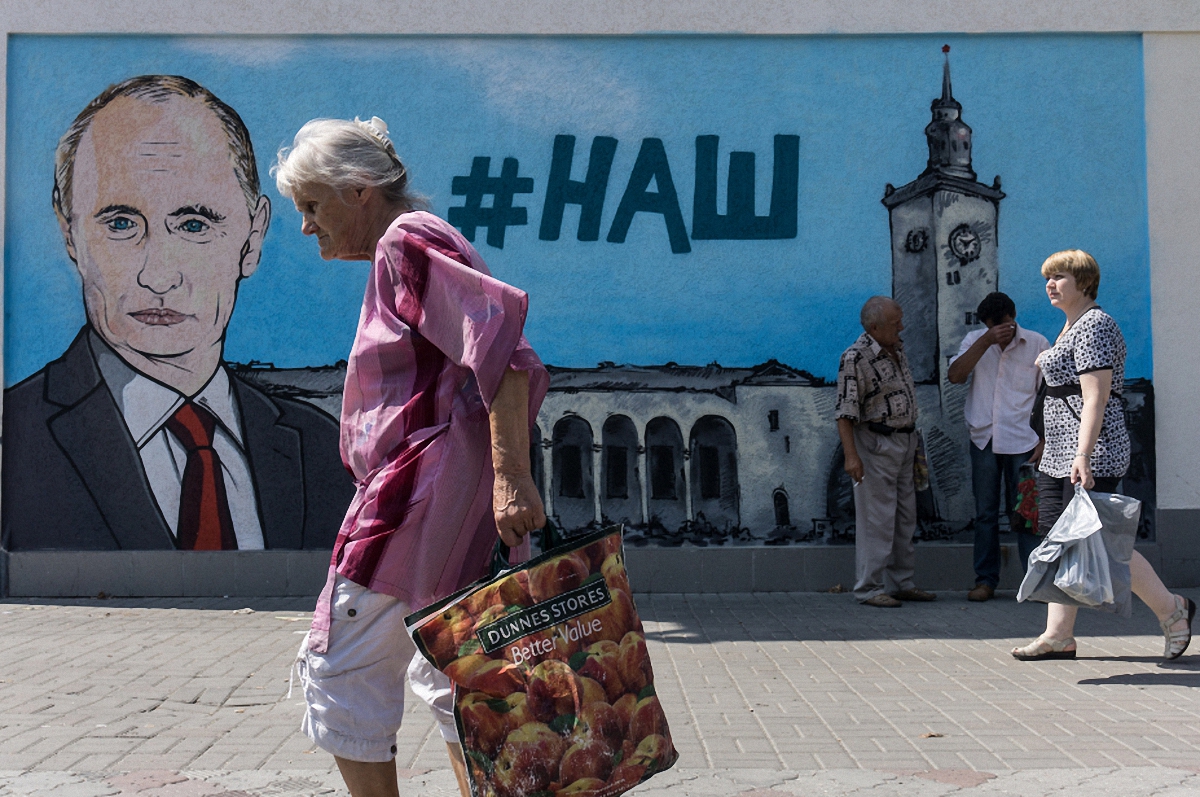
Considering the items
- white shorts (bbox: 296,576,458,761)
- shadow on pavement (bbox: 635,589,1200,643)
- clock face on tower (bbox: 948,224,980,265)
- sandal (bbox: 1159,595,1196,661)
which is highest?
clock face on tower (bbox: 948,224,980,265)

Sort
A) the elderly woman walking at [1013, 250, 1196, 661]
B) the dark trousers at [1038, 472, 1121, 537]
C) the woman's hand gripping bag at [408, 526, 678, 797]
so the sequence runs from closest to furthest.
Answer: the woman's hand gripping bag at [408, 526, 678, 797] → the elderly woman walking at [1013, 250, 1196, 661] → the dark trousers at [1038, 472, 1121, 537]

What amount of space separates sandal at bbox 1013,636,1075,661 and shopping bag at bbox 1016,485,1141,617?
0.97 feet

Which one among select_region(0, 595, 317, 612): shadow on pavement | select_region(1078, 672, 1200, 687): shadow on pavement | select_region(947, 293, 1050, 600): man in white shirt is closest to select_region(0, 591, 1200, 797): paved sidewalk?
select_region(1078, 672, 1200, 687): shadow on pavement

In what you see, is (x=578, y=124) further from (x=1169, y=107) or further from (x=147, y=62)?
(x=1169, y=107)

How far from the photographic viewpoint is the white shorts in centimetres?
255

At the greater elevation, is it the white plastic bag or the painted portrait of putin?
the painted portrait of putin

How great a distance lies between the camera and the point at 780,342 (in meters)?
7.84

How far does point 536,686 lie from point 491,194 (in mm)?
5842

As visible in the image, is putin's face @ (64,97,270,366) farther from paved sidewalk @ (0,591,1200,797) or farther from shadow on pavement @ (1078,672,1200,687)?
shadow on pavement @ (1078,672,1200,687)

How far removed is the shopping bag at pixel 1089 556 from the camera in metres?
5.13

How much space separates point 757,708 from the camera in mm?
4688

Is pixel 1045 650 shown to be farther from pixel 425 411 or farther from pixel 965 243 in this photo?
pixel 425 411

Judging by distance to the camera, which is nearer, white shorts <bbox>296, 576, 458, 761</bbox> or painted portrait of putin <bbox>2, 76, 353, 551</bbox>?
white shorts <bbox>296, 576, 458, 761</bbox>

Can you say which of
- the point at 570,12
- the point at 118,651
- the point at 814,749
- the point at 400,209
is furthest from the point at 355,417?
the point at 570,12
